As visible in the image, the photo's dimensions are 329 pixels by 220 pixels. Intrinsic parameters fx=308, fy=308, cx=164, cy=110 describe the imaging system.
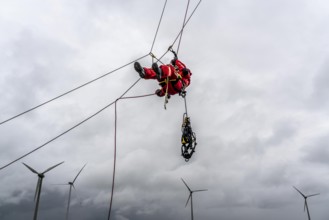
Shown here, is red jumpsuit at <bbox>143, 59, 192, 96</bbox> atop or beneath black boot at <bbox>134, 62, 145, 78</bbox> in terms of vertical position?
atop

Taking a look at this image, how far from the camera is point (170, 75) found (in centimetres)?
1347

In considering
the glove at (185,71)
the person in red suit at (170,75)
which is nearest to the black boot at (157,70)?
the person in red suit at (170,75)

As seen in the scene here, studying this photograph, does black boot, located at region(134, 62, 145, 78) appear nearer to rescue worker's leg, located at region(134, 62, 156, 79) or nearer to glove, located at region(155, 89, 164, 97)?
rescue worker's leg, located at region(134, 62, 156, 79)

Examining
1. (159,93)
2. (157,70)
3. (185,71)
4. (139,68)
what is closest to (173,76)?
(185,71)

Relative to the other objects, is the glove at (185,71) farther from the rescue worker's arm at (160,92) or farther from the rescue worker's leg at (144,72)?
the rescue worker's leg at (144,72)

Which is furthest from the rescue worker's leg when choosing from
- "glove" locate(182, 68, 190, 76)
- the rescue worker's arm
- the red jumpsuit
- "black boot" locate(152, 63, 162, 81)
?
"glove" locate(182, 68, 190, 76)

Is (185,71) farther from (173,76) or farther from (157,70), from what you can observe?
(157,70)

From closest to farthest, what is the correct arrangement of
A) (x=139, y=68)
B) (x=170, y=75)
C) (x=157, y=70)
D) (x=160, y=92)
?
1. (x=139, y=68)
2. (x=157, y=70)
3. (x=170, y=75)
4. (x=160, y=92)

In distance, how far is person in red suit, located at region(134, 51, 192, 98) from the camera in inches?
498

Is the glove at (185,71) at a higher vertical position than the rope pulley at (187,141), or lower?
higher

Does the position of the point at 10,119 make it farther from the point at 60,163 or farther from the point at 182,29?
the point at 60,163

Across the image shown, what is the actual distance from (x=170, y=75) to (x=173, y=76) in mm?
386

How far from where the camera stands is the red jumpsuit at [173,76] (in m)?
13.0

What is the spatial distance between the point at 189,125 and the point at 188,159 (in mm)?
1709
